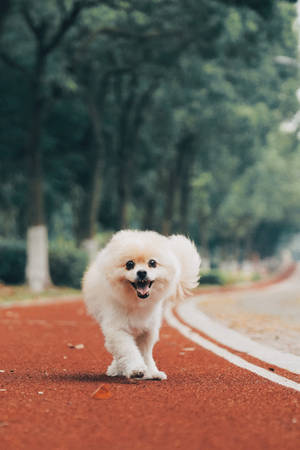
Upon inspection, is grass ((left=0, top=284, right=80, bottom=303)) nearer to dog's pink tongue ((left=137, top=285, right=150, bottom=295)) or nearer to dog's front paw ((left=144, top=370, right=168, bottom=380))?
dog's front paw ((left=144, top=370, right=168, bottom=380))

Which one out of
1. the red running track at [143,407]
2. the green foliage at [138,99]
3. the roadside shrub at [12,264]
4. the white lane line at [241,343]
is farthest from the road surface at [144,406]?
the roadside shrub at [12,264]

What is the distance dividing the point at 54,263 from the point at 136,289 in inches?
853

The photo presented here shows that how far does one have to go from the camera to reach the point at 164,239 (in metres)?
7.02

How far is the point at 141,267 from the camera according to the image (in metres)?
6.57

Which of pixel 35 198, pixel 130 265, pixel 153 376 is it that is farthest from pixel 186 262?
pixel 35 198

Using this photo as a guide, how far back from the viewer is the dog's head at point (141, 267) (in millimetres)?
6617

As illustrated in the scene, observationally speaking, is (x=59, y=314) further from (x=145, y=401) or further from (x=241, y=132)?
(x=241, y=132)

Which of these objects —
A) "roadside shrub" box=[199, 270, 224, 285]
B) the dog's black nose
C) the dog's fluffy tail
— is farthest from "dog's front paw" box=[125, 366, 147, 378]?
"roadside shrub" box=[199, 270, 224, 285]

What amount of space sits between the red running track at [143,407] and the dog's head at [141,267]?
781 millimetres

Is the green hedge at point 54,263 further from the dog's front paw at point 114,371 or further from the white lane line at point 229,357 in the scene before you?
the dog's front paw at point 114,371

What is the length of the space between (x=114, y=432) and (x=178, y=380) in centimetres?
228

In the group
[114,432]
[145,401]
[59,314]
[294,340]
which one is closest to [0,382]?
[145,401]

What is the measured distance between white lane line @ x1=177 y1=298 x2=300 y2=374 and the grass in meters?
6.58

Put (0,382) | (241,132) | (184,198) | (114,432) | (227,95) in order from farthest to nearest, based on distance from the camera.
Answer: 1. (184,198)
2. (241,132)
3. (227,95)
4. (0,382)
5. (114,432)
